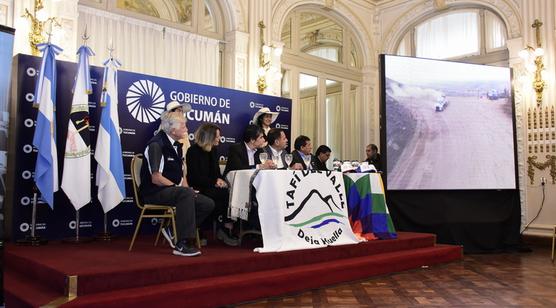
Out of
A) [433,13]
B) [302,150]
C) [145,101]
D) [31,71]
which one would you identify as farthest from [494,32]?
[31,71]

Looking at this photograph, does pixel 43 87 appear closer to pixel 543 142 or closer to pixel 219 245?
pixel 219 245

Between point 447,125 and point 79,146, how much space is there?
14.4 feet

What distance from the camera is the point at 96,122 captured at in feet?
15.4

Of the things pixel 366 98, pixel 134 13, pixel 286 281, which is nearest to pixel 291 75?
pixel 366 98

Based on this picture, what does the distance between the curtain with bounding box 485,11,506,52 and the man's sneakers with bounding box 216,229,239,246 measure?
5.70m

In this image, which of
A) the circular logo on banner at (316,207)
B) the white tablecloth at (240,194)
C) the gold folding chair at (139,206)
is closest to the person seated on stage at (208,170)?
the white tablecloth at (240,194)

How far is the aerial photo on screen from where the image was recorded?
5945 millimetres

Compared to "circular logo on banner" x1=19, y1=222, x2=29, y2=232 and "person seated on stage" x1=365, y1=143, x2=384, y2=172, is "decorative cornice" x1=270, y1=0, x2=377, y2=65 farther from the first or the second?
"circular logo on banner" x1=19, y1=222, x2=29, y2=232

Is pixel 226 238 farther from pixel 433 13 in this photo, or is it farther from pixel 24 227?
pixel 433 13

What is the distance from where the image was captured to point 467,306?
10.4ft

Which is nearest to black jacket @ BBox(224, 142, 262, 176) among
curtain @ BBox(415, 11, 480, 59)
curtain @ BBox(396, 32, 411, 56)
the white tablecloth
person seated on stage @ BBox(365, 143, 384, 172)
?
the white tablecloth

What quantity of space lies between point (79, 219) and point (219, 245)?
4.72ft

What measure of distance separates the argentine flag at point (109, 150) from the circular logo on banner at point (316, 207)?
1642 mm

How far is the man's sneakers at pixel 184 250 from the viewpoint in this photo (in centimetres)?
345
